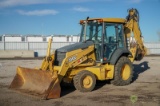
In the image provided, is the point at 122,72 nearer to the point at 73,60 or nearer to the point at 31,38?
the point at 73,60

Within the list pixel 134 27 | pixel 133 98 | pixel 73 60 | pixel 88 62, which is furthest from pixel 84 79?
pixel 134 27

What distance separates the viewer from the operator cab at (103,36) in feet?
35.4

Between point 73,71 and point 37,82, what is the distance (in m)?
1.45

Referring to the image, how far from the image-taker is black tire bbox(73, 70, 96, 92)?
9.61 metres

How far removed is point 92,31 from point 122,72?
7.20 ft

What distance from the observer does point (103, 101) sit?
8547mm

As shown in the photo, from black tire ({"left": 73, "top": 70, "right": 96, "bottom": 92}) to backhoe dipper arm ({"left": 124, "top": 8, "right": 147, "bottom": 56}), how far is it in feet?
11.9

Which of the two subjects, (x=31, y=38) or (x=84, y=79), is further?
(x=31, y=38)

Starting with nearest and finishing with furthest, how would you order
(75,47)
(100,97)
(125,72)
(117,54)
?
(100,97)
(75,47)
(117,54)
(125,72)

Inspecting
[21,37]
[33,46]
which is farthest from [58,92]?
[21,37]

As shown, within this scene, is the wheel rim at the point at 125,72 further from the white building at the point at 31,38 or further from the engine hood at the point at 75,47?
the white building at the point at 31,38

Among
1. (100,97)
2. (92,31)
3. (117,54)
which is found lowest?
(100,97)

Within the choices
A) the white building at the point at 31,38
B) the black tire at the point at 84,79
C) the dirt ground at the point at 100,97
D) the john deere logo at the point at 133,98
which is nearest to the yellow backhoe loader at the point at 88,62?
the black tire at the point at 84,79

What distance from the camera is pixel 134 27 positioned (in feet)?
42.1
